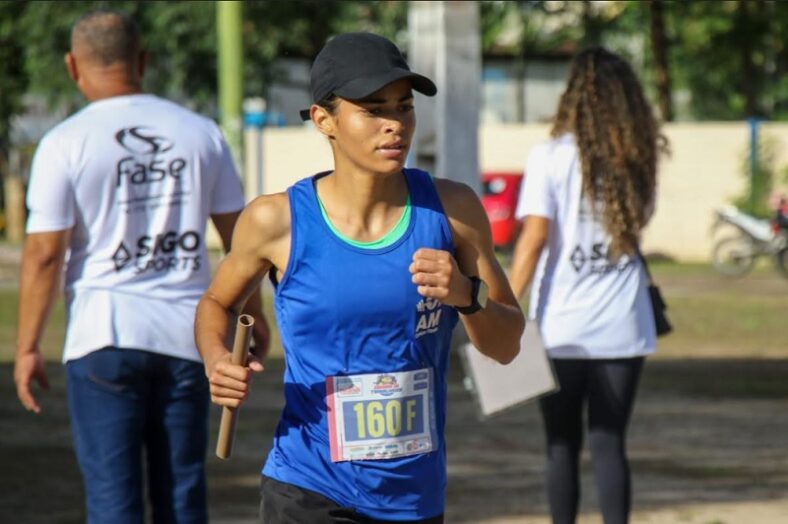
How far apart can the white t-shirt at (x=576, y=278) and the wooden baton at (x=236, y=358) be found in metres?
2.60

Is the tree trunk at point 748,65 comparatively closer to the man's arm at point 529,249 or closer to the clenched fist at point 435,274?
the man's arm at point 529,249

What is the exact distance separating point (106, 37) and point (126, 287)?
0.78m

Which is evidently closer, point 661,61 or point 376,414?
point 376,414

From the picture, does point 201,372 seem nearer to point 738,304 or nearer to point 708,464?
point 708,464

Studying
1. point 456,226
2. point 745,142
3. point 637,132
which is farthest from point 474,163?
point 745,142

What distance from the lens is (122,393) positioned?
17.6 ft

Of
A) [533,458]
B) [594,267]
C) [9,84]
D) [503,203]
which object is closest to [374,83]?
[594,267]

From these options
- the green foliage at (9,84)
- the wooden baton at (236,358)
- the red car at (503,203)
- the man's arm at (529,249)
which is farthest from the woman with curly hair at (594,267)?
the green foliage at (9,84)

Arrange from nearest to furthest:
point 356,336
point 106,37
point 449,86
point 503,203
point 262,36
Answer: point 356,336
point 106,37
point 449,86
point 503,203
point 262,36

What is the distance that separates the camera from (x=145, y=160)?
5.44 meters

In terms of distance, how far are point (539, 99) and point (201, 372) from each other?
56.5m

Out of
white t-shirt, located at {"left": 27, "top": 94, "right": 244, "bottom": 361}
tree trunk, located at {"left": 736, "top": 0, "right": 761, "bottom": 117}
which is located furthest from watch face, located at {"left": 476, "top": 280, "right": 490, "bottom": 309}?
tree trunk, located at {"left": 736, "top": 0, "right": 761, "bottom": 117}

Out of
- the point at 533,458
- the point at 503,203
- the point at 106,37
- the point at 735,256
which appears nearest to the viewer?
the point at 106,37

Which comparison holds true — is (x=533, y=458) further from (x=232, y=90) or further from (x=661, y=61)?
(x=661, y=61)
